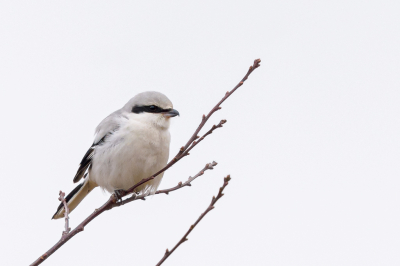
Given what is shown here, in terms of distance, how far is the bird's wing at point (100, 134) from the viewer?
4.54 metres

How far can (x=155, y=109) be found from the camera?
4.48m

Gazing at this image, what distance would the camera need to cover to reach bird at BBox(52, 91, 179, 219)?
4250 millimetres

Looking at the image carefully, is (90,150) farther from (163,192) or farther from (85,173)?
(163,192)

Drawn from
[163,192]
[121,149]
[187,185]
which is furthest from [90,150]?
[187,185]

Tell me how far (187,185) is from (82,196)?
2045 mm

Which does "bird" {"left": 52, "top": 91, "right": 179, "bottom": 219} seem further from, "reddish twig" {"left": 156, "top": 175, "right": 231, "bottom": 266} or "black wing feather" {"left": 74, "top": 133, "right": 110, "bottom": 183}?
"reddish twig" {"left": 156, "top": 175, "right": 231, "bottom": 266}

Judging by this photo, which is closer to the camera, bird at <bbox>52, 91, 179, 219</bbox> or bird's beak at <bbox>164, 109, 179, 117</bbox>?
bird at <bbox>52, 91, 179, 219</bbox>

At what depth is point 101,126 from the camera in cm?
470

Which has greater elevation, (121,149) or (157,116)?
(157,116)

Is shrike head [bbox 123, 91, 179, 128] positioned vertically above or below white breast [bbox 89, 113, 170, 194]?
above

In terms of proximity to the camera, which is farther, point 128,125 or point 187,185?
point 128,125

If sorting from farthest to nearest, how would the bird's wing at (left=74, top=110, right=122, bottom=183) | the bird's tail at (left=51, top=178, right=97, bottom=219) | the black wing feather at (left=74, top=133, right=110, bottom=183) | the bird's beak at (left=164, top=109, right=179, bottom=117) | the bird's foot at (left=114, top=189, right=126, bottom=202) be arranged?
the bird's tail at (left=51, top=178, right=97, bottom=219) < the black wing feather at (left=74, top=133, right=110, bottom=183) < the bird's wing at (left=74, top=110, right=122, bottom=183) < the bird's beak at (left=164, top=109, right=179, bottom=117) < the bird's foot at (left=114, top=189, right=126, bottom=202)

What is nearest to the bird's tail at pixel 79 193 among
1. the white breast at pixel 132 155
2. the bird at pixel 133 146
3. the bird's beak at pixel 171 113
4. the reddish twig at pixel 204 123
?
the bird at pixel 133 146

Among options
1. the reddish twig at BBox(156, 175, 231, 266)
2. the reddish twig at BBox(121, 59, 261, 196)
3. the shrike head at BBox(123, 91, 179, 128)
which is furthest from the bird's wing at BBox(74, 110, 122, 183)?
the reddish twig at BBox(156, 175, 231, 266)
